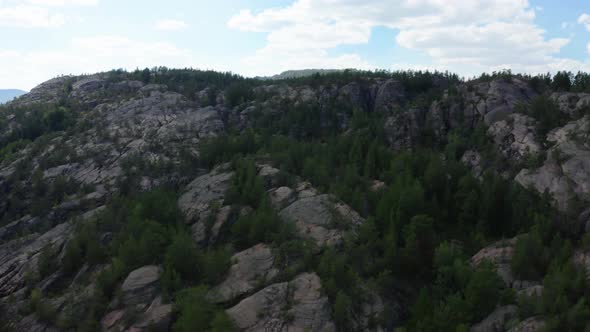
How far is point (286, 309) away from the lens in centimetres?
3122

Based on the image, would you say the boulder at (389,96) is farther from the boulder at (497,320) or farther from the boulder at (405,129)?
the boulder at (497,320)

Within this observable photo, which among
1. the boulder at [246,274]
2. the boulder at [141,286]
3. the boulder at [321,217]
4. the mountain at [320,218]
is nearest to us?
the mountain at [320,218]

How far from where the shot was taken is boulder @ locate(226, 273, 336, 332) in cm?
3012

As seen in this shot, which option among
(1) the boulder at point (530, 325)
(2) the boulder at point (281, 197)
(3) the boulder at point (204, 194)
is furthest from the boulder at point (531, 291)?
(3) the boulder at point (204, 194)

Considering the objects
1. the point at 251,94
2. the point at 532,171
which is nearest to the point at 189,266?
the point at 532,171

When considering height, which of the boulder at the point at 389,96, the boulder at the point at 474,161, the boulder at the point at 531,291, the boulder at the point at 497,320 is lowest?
the boulder at the point at 497,320

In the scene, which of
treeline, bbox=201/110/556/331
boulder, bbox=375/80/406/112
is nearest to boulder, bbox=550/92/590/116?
treeline, bbox=201/110/556/331

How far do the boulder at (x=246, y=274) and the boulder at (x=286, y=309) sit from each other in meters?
1.37

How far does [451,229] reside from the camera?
135 feet

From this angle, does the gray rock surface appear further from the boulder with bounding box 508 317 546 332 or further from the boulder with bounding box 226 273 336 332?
the boulder with bounding box 226 273 336 332

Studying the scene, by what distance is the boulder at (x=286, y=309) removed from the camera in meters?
30.1

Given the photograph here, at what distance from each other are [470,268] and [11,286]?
43.0 metres

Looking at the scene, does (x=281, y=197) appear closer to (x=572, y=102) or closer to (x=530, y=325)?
(x=530, y=325)

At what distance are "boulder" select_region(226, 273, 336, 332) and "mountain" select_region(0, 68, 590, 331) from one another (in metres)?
0.11
